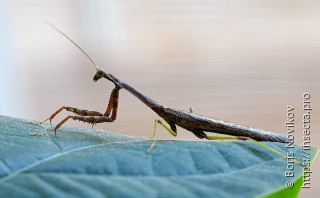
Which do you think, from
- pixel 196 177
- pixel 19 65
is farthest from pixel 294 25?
pixel 196 177

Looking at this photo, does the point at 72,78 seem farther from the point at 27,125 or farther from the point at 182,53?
the point at 27,125

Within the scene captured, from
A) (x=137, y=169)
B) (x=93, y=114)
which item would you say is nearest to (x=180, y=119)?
(x=93, y=114)

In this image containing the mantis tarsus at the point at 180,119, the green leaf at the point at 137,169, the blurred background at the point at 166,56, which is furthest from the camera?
the blurred background at the point at 166,56

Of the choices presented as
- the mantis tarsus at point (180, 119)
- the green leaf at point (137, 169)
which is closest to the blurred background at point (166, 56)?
the mantis tarsus at point (180, 119)

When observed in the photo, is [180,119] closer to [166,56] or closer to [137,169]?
[137,169]

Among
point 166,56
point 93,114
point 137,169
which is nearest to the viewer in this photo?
point 137,169

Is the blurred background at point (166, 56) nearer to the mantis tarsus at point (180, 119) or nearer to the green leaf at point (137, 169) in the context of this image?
the mantis tarsus at point (180, 119)
